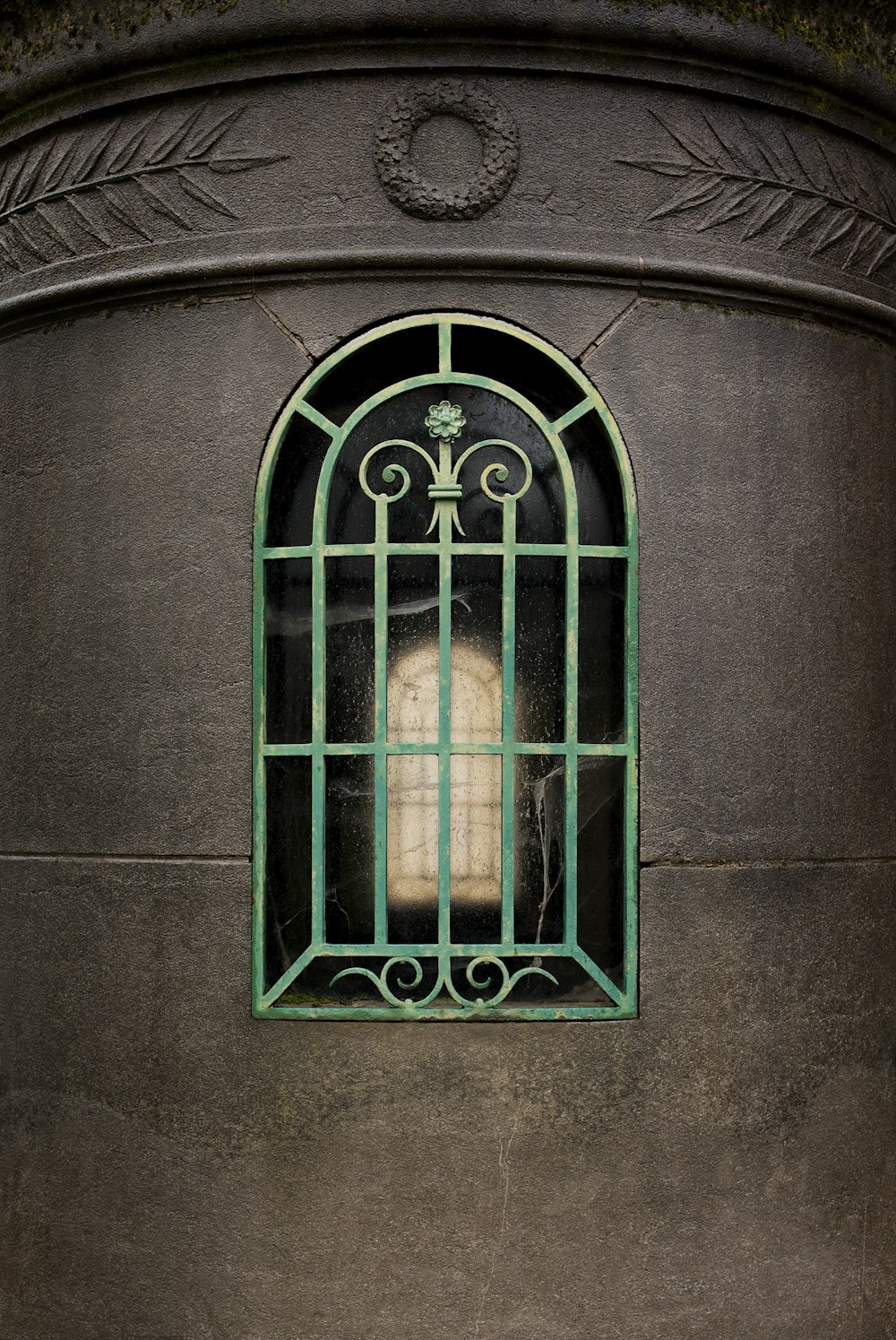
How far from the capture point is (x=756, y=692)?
572 centimetres

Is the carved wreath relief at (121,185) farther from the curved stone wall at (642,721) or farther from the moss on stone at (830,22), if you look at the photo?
the moss on stone at (830,22)

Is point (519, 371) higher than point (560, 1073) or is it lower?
higher

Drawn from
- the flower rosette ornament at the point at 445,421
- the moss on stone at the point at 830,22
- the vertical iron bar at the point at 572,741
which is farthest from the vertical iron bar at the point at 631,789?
the moss on stone at the point at 830,22

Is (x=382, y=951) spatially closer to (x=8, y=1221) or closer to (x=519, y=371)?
(x=8, y=1221)

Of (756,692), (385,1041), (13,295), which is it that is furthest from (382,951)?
(13,295)

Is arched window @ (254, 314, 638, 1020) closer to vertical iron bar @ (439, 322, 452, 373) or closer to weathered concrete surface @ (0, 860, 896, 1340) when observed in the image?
vertical iron bar @ (439, 322, 452, 373)

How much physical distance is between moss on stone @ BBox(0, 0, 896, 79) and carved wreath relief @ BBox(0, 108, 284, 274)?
0.34 m

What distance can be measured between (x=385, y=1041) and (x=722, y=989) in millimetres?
1183

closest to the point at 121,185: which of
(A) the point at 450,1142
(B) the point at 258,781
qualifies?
(B) the point at 258,781

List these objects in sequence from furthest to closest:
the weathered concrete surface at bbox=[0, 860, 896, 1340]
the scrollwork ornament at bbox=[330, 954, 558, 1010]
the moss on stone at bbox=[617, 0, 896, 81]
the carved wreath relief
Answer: the carved wreath relief
the moss on stone at bbox=[617, 0, 896, 81]
the scrollwork ornament at bbox=[330, 954, 558, 1010]
the weathered concrete surface at bbox=[0, 860, 896, 1340]

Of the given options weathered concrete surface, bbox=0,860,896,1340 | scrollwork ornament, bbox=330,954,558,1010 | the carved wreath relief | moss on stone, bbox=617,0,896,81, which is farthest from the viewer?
the carved wreath relief

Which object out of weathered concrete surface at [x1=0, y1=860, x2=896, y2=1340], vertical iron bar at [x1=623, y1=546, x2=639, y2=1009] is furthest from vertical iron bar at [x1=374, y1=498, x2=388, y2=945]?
vertical iron bar at [x1=623, y1=546, x2=639, y2=1009]

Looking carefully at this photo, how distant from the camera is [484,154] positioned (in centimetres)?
564

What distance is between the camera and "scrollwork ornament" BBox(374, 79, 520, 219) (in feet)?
18.5
